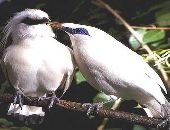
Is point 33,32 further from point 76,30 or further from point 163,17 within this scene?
point 163,17

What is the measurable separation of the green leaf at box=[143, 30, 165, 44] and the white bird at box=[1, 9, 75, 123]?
1.12 ft

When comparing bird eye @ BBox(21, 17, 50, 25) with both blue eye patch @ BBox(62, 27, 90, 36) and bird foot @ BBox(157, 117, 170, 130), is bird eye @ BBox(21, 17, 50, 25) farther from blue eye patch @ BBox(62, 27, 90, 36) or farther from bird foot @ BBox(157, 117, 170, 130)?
bird foot @ BBox(157, 117, 170, 130)

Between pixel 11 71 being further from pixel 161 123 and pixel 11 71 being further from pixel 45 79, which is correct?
pixel 161 123

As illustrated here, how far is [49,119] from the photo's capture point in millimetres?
1853

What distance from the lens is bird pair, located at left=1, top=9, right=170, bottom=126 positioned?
147cm

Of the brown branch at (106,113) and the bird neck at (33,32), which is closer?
the brown branch at (106,113)

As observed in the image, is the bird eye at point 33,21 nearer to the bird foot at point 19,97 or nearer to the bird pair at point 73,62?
the bird pair at point 73,62

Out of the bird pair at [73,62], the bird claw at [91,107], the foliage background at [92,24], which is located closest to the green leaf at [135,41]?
the foliage background at [92,24]

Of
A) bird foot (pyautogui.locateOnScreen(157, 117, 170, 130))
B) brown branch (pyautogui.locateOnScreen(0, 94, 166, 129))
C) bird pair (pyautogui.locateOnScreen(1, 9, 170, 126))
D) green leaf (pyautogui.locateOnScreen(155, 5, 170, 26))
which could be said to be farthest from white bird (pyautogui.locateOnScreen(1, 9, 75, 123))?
green leaf (pyautogui.locateOnScreen(155, 5, 170, 26))

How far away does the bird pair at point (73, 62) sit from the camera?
147cm

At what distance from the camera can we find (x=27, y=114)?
5.91 ft

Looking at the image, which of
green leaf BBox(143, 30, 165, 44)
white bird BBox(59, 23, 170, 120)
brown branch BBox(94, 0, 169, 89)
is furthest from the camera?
green leaf BBox(143, 30, 165, 44)

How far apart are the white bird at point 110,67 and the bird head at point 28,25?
0.05 m

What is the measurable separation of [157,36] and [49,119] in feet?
1.35
